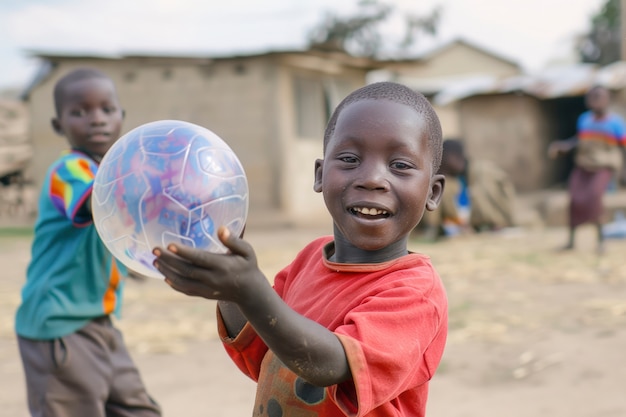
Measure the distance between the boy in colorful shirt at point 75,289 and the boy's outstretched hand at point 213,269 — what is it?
1.57 meters

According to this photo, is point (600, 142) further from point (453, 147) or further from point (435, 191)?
point (435, 191)

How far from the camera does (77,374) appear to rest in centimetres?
285

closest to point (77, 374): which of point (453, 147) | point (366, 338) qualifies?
point (366, 338)

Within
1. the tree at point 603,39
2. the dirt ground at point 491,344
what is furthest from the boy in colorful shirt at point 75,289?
the tree at point 603,39

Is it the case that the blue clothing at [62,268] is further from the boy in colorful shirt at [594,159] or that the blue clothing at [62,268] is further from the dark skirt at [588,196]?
the dark skirt at [588,196]

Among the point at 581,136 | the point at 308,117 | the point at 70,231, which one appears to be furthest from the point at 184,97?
the point at 70,231

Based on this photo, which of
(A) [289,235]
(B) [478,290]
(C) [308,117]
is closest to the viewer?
(B) [478,290]

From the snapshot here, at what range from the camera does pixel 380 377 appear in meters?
1.51

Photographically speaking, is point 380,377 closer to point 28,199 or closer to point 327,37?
point 28,199

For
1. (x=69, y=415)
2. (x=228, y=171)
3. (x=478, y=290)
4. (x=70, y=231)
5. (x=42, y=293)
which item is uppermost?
(x=228, y=171)

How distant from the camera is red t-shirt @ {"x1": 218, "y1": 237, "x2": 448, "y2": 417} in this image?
151cm

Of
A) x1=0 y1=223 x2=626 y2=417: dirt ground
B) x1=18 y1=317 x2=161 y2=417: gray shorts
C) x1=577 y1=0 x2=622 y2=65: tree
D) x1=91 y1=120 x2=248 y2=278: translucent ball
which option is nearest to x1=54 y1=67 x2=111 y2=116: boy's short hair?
x1=18 y1=317 x2=161 y2=417: gray shorts

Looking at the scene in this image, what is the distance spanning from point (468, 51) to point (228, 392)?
102 ft

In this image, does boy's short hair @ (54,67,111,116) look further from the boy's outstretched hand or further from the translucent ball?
the boy's outstretched hand
